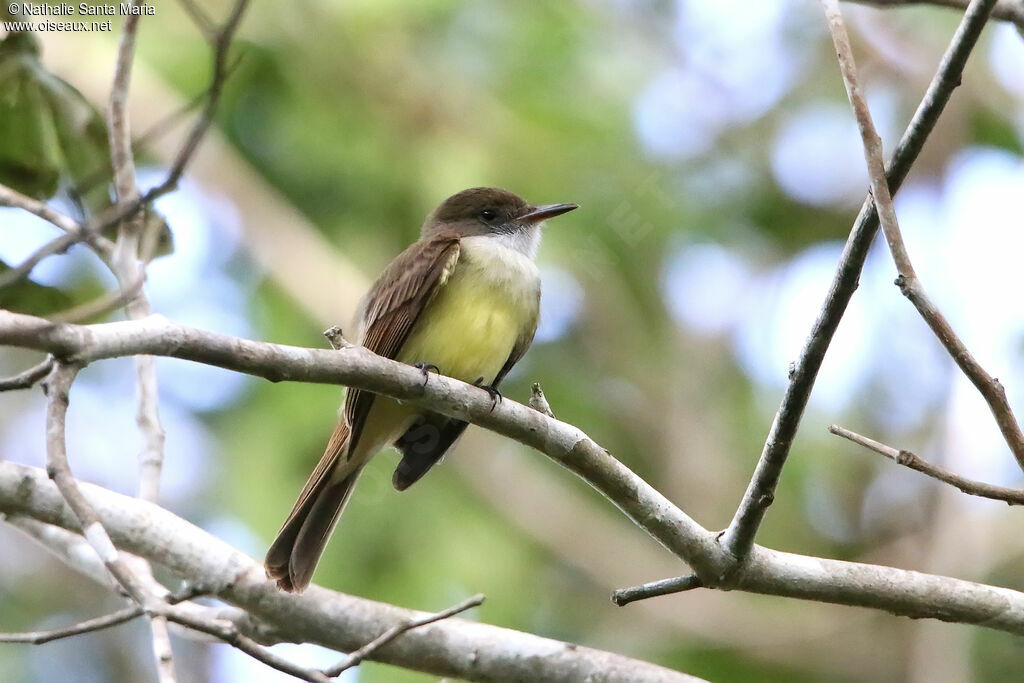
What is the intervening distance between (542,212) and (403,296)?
0.99m

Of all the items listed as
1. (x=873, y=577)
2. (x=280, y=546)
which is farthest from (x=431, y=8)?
(x=873, y=577)

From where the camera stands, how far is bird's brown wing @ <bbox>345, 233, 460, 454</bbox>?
4.41 meters

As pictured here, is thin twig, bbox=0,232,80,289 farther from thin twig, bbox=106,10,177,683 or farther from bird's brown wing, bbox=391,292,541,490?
bird's brown wing, bbox=391,292,541,490

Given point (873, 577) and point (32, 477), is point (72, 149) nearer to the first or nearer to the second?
point (32, 477)

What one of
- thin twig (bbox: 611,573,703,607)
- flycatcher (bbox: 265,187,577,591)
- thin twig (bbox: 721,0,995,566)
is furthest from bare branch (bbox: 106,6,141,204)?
thin twig (bbox: 721,0,995,566)

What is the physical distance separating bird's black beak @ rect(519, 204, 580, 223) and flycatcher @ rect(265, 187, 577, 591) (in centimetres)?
40

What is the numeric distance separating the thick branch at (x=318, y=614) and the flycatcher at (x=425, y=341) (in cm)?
44

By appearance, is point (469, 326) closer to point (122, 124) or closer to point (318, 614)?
point (318, 614)

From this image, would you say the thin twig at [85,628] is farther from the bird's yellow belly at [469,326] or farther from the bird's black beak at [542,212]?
the bird's black beak at [542,212]

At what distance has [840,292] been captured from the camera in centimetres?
279

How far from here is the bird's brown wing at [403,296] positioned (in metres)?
4.41

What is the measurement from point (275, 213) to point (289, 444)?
146 centimetres

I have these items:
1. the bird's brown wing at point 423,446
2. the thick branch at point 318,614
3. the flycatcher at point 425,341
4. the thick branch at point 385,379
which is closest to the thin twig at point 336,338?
the thick branch at point 385,379

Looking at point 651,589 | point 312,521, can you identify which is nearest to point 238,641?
point 651,589
